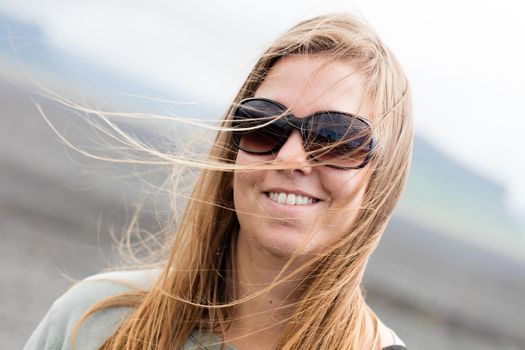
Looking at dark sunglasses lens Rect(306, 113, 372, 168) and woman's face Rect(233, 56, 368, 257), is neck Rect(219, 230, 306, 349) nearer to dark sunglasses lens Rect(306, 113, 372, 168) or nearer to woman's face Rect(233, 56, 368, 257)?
woman's face Rect(233, 56, 368, 257)

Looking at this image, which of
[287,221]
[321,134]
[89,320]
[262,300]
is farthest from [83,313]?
[321,134]

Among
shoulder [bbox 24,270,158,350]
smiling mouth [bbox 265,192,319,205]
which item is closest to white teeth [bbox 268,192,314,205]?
smiling mouth [bbox 265,192,319,205]

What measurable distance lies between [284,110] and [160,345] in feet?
3.06

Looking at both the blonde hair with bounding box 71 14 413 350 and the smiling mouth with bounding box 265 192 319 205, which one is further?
the blonde hair with bounding box 71 14 413 350

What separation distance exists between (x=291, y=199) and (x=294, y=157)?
0.47 ft

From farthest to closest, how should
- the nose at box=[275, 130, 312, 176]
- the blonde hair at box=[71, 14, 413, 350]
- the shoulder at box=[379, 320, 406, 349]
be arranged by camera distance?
1. the shoulder at box=[379, 320, 406, 349]
2. the blonde hair at box=[71, 14, 413, 350]
3. the nose at box=[275, 130, 312, 176]

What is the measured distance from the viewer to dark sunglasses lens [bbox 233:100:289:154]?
8.61ft

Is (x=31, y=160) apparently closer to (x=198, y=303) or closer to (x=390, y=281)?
(x=390, y=281)

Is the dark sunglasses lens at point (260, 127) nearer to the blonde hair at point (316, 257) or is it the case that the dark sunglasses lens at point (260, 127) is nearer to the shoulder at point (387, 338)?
the blonde hair at point (316, 257)

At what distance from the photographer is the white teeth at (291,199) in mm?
2588

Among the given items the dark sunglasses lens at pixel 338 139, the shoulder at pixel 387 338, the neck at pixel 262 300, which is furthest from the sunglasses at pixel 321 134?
the shoulder at pixel 387 338

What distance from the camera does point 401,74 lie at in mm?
2939

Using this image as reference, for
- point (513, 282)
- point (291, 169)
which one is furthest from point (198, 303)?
point (513, 282)

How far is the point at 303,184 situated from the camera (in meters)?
2.59
